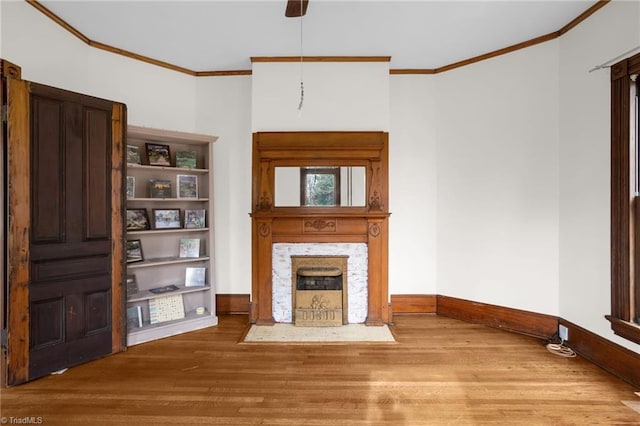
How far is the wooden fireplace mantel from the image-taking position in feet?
10.6

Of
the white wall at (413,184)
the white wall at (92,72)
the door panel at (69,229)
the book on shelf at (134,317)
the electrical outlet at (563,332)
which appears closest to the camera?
the door panel at (69,229)

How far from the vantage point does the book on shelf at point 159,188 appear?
125 inches

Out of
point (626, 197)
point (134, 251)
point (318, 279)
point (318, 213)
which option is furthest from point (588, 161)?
point (134, 251)

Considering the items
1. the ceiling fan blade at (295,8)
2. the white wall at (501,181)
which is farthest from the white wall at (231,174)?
the white wall at (501,181)

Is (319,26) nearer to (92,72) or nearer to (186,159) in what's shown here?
(186,159)

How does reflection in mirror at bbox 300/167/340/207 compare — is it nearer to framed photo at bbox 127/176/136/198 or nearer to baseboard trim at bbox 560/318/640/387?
framed photo at bbox 127/176/136/198

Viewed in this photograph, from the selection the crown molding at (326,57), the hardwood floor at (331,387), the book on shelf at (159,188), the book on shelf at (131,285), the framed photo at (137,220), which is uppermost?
the crown molding at (326,57)

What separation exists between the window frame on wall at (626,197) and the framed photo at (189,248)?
3.79 metres

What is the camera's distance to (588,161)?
98.4 inches

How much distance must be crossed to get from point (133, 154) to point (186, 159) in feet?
1.64

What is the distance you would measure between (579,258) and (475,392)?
1.55m

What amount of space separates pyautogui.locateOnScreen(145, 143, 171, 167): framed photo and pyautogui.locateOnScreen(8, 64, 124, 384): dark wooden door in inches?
19.6

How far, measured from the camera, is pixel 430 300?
140 inches

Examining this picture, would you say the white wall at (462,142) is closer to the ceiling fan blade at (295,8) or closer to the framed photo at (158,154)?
the framed photo at (158,154)
